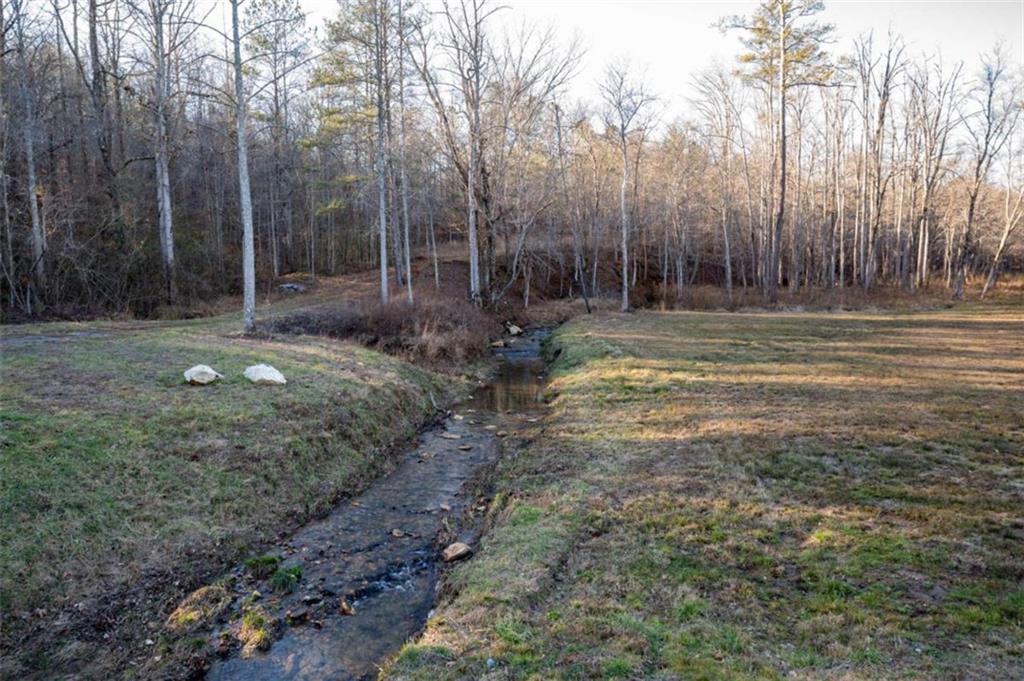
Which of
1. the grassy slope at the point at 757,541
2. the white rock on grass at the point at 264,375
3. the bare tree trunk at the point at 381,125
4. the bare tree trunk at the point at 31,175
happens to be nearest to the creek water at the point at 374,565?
the grassy slope at the point at 757,541

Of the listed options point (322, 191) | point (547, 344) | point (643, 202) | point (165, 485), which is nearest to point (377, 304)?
point (547, 344)

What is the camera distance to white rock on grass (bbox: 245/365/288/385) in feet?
32.1

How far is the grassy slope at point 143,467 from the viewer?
4.91m

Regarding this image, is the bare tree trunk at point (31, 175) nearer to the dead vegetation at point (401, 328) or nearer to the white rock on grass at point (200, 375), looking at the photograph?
the dead vegetation at point (401, 328)

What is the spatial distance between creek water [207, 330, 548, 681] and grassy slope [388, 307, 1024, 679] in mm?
533

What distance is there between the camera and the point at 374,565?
6105mm

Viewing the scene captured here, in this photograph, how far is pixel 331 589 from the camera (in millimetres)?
5609

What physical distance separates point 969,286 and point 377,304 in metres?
39.1

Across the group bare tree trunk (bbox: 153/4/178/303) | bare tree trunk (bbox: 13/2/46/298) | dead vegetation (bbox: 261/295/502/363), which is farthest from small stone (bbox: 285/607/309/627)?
bare tree trunk (bbox: 153/4/178/303)

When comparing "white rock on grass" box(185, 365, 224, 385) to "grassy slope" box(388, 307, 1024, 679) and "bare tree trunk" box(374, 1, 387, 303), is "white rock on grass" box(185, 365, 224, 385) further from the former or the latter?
"bare tree trunk" box(374, 1, 387, 303)

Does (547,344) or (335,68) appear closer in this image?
(547,344)

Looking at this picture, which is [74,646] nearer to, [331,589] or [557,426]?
[331,589]

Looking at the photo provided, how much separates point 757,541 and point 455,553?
3.00 m

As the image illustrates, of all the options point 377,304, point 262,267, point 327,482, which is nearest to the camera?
point 327,482
